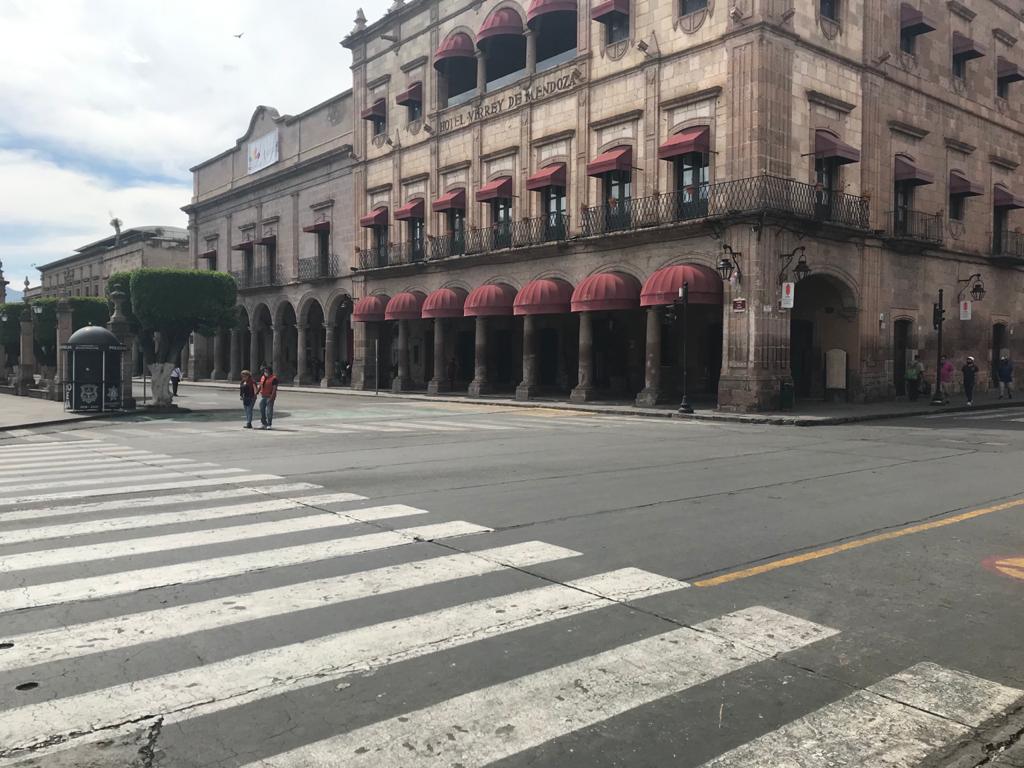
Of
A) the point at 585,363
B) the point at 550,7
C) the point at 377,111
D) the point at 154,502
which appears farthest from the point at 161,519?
the point at 377,111

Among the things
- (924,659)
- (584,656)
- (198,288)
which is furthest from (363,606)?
(198,288)

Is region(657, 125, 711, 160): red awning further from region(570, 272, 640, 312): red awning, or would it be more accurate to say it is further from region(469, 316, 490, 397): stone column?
region(469, 316, 490, 397): stone column

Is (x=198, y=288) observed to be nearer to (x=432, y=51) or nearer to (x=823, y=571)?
(x=432, y=51)

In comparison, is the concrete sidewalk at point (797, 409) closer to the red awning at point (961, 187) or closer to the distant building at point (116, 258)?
the red awning at point (961, 187)

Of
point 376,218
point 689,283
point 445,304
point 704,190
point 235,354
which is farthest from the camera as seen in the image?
point 235,354

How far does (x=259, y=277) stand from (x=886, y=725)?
51.5 m

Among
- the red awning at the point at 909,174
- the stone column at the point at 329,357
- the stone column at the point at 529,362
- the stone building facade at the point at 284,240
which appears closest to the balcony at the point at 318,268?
the stone building facade at the point at 284,240

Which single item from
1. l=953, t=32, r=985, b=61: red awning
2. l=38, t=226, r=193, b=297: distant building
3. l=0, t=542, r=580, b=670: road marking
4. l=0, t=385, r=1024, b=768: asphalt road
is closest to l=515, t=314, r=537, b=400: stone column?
l=953, t=32, r=985, b=61: red awning

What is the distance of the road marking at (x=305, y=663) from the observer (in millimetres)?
3459

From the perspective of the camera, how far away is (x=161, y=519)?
7.57 meters

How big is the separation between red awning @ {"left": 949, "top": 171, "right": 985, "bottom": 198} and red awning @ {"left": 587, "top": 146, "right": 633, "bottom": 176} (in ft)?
44.1

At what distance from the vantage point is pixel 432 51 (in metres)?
37.4

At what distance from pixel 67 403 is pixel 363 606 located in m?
23.8

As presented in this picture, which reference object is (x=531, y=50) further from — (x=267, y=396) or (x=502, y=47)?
(x=267, y=396)
